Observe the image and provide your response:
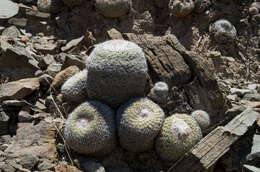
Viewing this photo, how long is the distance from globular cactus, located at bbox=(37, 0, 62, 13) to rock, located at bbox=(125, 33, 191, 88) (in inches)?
103

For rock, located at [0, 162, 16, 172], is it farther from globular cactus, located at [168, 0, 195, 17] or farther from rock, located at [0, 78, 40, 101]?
globular cactus, located at [168, 0, 195, 17]

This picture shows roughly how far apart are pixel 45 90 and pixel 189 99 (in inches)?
87.4

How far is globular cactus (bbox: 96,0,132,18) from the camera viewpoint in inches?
273

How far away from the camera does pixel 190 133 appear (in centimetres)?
476

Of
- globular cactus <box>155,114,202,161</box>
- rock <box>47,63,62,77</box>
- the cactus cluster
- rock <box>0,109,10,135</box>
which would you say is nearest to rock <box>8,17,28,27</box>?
rock <box>47,63,62,77</box>

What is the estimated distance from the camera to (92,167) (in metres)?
4.59

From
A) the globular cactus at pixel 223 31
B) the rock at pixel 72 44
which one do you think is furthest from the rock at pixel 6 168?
the globular cactus at pixel 223 31

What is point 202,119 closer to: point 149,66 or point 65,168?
point 149,66

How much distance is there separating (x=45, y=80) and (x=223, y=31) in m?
3.58

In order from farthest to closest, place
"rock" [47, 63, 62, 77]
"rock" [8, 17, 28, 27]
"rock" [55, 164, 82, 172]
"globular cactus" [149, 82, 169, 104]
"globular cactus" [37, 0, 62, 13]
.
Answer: "globular cactus" [37, 0, 62, 13]
"rock" [8, 17, 28, 27]
"rock" [47, 63, 62, 77]
"globular cactus" [149, 82, 169, 104]
"rock" [55, 164, 82, 172]

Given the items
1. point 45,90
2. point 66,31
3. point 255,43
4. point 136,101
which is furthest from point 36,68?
point 255,43

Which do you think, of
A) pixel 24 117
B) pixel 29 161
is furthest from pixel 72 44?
pixel 29 161

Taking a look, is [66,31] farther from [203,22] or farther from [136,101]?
[136,101]

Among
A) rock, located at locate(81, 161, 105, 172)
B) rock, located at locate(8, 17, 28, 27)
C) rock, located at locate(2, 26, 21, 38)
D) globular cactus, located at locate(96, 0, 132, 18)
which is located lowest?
rock, located at locate(81, 161, 105, 172)
